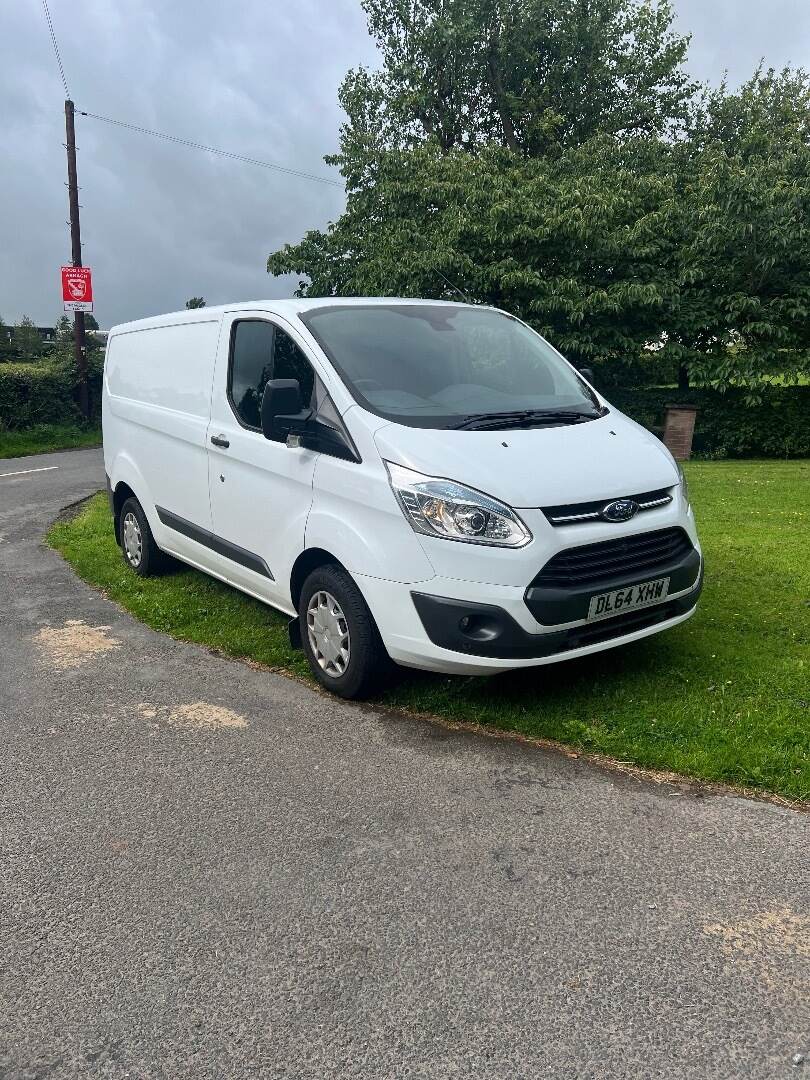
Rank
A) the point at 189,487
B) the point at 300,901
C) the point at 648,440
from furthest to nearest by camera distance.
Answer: the point at 189,487 → the point at 648,440 → the point at 300,901

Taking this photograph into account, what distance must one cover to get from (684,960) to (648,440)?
9.27 feet

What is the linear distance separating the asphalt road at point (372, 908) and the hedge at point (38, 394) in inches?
662

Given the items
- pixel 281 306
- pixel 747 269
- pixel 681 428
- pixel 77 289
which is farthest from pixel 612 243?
pixel 281 306

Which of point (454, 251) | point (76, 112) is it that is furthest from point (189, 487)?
point (76, 112)

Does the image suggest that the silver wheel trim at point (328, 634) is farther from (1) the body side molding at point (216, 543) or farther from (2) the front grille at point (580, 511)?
(2) the front grille at point (580, 511)

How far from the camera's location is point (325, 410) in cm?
441

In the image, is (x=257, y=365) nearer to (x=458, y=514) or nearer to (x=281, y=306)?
(x=281, y=306)

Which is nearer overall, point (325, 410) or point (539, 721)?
point (539, 721)

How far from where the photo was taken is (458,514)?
3795 mm

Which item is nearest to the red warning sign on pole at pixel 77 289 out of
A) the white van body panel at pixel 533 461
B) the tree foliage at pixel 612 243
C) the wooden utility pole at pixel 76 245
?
the wooden utility pole at pixel 76 245

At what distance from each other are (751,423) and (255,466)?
1474 cm

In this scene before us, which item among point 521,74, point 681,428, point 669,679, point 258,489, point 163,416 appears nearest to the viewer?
point 669,679

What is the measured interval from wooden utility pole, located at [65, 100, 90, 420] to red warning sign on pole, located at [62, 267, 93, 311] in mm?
389

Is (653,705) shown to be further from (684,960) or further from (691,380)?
(691,380)
